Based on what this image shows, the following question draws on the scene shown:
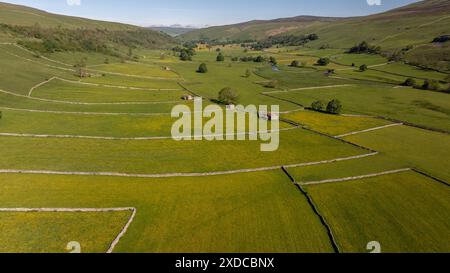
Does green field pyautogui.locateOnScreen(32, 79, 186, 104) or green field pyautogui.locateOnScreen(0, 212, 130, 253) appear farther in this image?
green field pyautogui.locateOnScreen(32, 79, 186, 104)

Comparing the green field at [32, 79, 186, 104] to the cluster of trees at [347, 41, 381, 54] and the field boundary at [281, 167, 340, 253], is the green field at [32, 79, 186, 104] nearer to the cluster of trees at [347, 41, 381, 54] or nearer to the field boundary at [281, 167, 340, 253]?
the field boundary at [281, 167, 340, 253]

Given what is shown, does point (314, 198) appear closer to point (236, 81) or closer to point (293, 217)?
point (293, 217)

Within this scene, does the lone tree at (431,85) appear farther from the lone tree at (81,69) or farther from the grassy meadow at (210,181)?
the lone tree at (81,69)

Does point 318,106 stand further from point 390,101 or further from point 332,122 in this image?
point 390,101

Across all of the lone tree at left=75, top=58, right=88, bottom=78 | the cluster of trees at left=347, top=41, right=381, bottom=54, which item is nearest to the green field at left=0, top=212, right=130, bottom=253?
the lone tree at left=75, top=58, right=88, bottom=78

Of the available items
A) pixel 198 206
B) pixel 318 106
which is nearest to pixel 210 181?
pixel 198 206

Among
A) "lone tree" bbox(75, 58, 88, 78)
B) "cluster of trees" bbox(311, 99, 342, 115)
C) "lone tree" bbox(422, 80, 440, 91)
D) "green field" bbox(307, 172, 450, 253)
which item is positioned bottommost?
"green field" bbox(307, 172, 450, 253)

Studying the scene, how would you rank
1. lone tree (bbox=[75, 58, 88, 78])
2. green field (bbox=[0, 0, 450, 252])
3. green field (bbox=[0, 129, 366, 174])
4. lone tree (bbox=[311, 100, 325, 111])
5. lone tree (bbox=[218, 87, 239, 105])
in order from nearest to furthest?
green field (bbox=[0, 0, 450, 252]) < green field (bbox=[0, 129, 366, 174]) < lone tree (bbox=[311, 100, 325, 111]) < lone tree (bbox=[218, 87, 239, 105]) < lone tree (bbox=[75, 58, 88, 78])
